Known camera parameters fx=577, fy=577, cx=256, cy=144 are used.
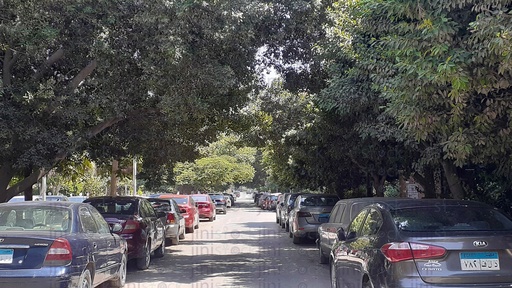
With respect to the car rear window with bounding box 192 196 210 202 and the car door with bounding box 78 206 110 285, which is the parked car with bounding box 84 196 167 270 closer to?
the car door with bounding box 78 206 110 285

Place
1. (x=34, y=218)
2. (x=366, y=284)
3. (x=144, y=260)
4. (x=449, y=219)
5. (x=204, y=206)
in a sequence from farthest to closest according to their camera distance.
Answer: (x=204, y=206), (x=144, y=260), (x=34, y=218), (x=366, y=284), (x=449, y=219)

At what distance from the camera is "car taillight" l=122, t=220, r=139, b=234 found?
11.9m

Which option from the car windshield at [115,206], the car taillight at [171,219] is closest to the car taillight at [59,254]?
the car windshield at [115,206]

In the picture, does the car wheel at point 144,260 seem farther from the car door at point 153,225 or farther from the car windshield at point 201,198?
the car windshield at point 201,198

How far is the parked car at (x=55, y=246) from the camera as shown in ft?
22.9

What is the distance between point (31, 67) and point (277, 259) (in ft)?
25.5

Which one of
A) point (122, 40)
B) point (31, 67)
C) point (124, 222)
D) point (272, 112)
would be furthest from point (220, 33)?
point (272, 112)

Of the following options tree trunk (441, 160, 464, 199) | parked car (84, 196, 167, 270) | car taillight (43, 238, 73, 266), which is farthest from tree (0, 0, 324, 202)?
car taillight (43, 238, 73, 266)

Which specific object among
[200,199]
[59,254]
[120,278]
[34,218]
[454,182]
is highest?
[454,182]

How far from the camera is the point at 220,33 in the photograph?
40.2 ft

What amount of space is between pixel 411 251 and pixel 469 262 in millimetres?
596

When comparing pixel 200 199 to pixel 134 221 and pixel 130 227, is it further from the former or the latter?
pixel 130 227

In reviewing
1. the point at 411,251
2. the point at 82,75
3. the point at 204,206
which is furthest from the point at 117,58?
the point at 204,206

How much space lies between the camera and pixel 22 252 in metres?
7.04
